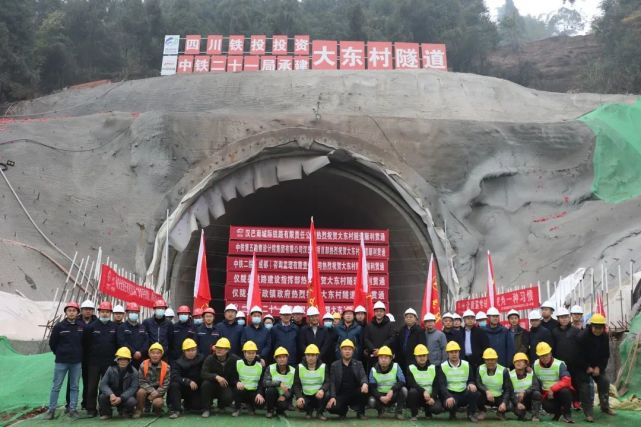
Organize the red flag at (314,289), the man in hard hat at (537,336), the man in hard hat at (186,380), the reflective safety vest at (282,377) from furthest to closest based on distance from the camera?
the red flag at (314,289) → the man in hard hat at (537,336) → the reflective safety vest at (282,377) → the man in hard hat at (186,380)

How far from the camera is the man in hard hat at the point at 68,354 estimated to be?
25.5 ft

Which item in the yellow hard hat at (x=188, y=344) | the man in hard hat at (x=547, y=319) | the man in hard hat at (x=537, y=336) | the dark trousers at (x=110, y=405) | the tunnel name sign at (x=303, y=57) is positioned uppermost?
the tunnel name sign at (x=303, y=57)

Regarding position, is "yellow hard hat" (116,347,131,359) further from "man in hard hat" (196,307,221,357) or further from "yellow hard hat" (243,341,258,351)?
"yellow hard hat" (243,341,258,351)

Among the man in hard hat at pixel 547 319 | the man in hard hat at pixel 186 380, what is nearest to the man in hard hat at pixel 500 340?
the man in hard hat at pixel 547 319

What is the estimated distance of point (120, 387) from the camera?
7.77 meters

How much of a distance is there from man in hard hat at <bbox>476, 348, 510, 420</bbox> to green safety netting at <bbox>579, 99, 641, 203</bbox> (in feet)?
35.2

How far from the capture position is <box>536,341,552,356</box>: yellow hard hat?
775cm

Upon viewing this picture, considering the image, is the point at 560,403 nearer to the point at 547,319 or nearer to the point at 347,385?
the point at 547,319

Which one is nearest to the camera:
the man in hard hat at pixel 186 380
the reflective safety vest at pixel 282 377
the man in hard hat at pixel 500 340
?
the man in hard hat at pixel 186 380

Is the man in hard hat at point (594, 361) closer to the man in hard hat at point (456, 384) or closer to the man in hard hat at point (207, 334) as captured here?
the man in hard hat at point (456, 384)

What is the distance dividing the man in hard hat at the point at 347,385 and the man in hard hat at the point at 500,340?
1.76 m

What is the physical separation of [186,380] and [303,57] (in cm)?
2182

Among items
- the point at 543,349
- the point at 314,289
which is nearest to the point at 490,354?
the point at 543,349

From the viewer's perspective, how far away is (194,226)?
15.4m
